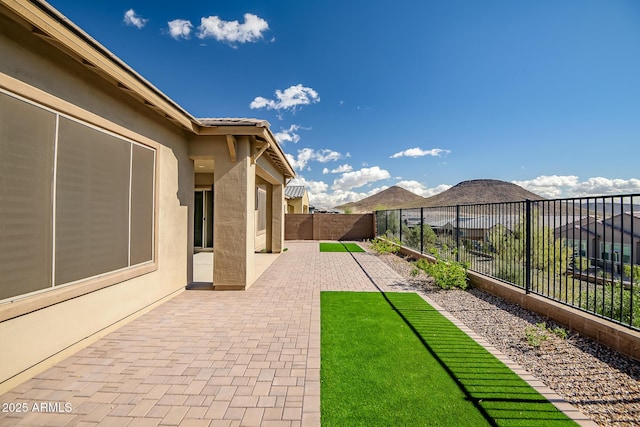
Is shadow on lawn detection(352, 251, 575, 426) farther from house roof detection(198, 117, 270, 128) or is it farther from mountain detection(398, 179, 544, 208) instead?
mountain detection(398, 179, 544, 208)

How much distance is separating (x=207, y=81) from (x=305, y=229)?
38.0ft

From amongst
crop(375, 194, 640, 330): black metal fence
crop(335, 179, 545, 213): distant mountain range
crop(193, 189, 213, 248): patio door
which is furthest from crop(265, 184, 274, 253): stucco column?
crop(335, 179, 545, 213): distant mountain range

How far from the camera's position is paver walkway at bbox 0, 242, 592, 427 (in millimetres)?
2492

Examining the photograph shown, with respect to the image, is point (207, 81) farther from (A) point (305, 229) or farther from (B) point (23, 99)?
(A) point (305, 229)

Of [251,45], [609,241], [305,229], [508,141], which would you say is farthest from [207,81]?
[508,141]

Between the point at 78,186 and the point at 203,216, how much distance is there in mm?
9825

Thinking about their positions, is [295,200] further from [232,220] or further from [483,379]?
[483,379]

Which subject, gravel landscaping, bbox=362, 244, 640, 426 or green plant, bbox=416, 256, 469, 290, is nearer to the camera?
gravel landscaping, bbox=362, 244, 640, 426

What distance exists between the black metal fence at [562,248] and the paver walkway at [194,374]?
167 inches

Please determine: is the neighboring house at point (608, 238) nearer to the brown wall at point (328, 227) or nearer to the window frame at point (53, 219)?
the window frame at point (53, 219)

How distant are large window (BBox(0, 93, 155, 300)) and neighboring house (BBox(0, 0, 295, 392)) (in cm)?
1

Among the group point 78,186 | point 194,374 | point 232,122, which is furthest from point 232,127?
point 194,374

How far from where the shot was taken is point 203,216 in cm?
1318

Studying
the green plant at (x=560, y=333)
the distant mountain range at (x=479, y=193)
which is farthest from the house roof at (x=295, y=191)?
the distant mountain range at (x=479, y=193)
